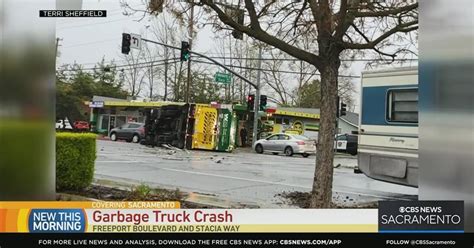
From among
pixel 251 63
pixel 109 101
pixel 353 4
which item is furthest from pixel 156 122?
pixel 353 4

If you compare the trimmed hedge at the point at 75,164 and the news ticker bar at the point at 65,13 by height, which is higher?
the news ticker bar at the point at 65,13

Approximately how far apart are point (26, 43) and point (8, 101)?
337 mm

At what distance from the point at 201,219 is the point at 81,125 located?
1060 mm

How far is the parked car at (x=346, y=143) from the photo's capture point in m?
4.32

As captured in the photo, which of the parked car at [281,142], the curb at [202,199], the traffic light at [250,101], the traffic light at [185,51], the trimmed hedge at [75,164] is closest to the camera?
the traffic light at [185,51]

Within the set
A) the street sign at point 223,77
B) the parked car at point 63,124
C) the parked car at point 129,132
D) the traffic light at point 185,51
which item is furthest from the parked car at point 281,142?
the parked car at point 63,124

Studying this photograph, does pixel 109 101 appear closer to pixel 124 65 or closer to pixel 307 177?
pixel 124 65

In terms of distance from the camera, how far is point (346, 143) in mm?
4547

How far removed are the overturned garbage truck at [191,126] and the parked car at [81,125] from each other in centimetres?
40
